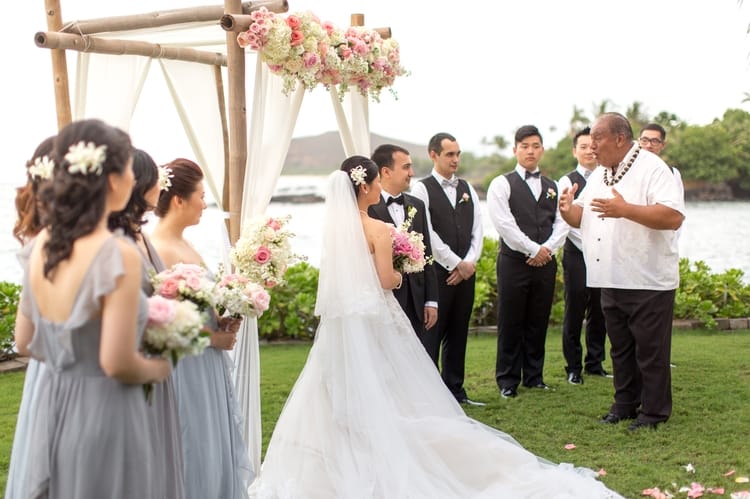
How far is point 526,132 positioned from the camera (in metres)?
6.72

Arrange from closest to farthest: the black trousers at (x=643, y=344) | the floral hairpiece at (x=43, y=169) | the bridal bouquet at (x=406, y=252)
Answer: the floral hairpiece at (x=43, y=169)
the bridal bouquet at (x=406, y=252)
the black trousers at (x=643, y=344)

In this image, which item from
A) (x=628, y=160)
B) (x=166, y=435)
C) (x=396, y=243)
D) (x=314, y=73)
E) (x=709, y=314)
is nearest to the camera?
(x=166, y=435)

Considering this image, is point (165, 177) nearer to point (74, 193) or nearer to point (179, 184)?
point (179, 184)

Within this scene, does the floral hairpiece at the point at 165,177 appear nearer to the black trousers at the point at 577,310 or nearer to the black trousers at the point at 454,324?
the black trousers at the point at 454,324

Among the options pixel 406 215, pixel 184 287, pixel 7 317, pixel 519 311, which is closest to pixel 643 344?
pixel 519 311

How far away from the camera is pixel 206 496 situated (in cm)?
362

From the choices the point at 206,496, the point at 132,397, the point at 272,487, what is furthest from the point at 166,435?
the point at 272,487

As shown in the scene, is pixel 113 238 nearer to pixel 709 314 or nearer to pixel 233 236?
pixel 233 236

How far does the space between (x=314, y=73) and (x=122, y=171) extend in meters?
2.47

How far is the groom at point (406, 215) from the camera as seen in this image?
223 inches

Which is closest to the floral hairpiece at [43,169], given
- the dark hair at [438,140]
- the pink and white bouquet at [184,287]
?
the pink and white bouquet at [184,287]

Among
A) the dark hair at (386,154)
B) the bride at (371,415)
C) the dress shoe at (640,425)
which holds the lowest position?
the dress shoe at (640,425)

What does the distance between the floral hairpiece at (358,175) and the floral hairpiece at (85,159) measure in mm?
2436

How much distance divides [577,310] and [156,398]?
16.1ft
